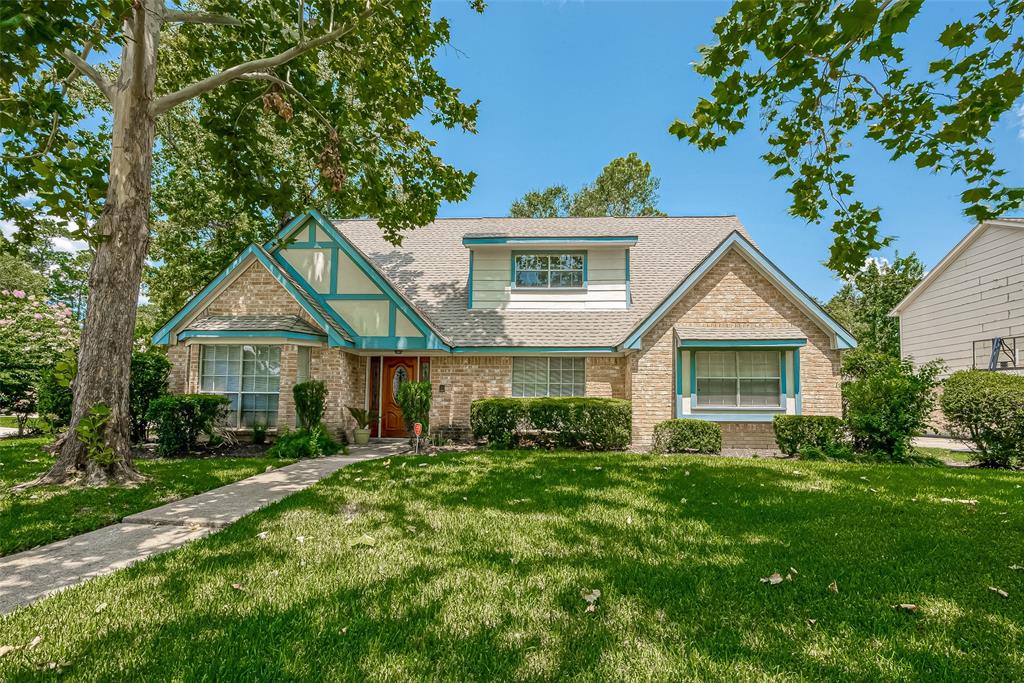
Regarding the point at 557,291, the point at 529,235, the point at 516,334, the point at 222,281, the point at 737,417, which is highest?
the point at 529,235

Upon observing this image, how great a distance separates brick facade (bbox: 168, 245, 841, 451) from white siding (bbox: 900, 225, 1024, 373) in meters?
7.72

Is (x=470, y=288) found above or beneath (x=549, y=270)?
beneath

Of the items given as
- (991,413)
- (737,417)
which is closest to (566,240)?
(737,417)

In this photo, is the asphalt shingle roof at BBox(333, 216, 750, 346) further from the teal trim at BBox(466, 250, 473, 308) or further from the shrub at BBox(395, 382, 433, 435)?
the shrub at BBox(395, 382, 433, 435)

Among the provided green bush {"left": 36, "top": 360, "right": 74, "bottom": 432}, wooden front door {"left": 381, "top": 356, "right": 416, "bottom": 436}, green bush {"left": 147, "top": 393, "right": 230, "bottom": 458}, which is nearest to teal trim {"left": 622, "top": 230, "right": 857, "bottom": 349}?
wooden front door {"left": 381, "top": 356, "right": 416, "bottom": 436}

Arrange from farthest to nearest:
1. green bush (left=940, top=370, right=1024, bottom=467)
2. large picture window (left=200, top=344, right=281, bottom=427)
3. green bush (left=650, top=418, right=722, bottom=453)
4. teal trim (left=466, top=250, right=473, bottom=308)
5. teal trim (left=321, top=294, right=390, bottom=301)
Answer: teal trim (left=466, top=250, right=473, bottom=308) < teal trim (left=321, top=294, right=390, bottom=301) < large picture window (left=200, top=344, right=281, bottom=427) < green bush (left=650, top=418, right=722, bottom=453) < green bush (left=940, top=370, right=1024, bottom=467)

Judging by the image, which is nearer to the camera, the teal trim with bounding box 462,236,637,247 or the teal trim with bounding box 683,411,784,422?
the teal trim with bounding box 683,411,784,422

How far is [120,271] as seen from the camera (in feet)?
25.4

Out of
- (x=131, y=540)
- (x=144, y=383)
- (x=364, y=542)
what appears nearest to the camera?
(x=364, y=542)

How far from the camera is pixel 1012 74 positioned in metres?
3.83

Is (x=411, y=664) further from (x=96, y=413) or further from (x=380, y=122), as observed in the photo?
(x=380, y=122)

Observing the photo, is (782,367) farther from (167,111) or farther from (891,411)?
(167,111)

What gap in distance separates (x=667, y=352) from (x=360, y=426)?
877 cm

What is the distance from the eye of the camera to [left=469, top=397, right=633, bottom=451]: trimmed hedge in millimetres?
11898
